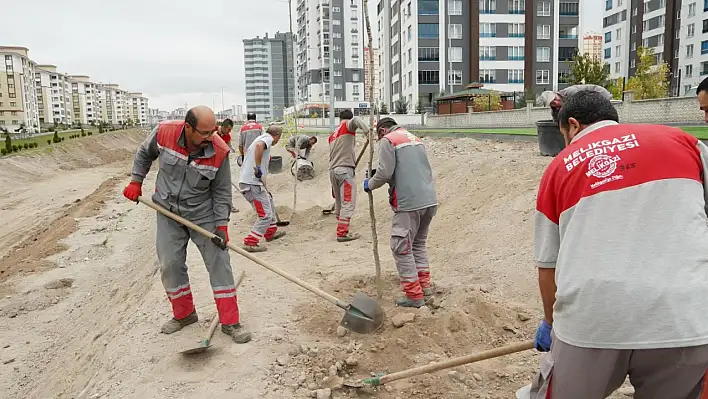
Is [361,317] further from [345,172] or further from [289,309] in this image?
[345,172]

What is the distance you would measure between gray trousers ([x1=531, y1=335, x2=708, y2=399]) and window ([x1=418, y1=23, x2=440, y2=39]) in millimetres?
47684

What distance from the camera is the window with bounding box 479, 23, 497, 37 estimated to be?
47.2 meters

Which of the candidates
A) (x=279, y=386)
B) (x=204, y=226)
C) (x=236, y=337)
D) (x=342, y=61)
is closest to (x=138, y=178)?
(x=204, y=226)

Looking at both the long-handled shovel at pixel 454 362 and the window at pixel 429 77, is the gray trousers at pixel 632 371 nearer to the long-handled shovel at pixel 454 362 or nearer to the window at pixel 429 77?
the long-handled shovel at pixel 454 362

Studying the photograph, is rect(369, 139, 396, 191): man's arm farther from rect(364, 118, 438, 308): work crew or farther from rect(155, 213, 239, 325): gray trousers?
rect(155, 213, 239, 325): gray trousers

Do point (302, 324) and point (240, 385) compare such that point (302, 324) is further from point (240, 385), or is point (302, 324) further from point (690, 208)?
point (690, 208)

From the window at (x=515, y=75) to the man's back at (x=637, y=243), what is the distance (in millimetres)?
49294

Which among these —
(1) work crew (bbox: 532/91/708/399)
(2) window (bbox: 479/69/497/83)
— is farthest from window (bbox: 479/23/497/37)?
(1) work crew (bbox: 532/91/708/399)

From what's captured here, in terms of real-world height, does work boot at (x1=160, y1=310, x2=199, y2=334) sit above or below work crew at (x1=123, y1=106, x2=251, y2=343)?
below

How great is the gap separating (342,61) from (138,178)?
249 feet

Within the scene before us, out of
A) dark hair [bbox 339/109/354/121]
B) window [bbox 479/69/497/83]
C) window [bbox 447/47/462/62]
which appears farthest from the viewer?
window [bbox 479/69/497/83]

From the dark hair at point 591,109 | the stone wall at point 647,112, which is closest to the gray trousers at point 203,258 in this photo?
the dark hair at point 591,109

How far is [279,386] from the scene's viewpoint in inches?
134

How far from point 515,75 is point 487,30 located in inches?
190
